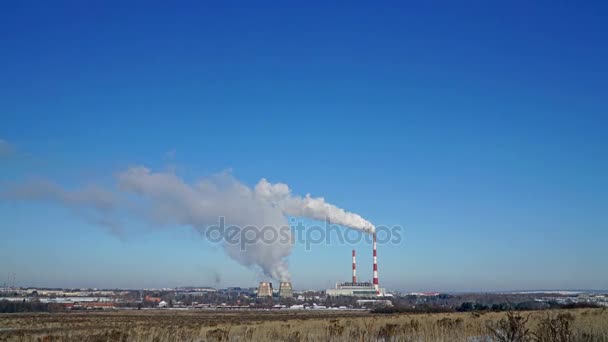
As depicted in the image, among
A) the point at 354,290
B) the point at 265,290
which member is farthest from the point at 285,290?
the point at 354,290

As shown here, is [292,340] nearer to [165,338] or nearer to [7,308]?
[165,338]

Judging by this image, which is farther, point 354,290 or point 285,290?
point 354,290

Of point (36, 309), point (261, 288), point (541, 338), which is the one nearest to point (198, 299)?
point (261, 288)

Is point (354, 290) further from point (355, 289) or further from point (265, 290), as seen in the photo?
point (265, 290)

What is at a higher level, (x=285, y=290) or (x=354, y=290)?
(x=285, y=290)

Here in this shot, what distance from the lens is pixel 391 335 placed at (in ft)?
61.6

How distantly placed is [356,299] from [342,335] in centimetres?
12720

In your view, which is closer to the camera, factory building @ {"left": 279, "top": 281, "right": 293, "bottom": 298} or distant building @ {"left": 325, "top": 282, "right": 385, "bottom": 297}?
factory building @ {"left": 279, "top": 281, "right": 293, "bottom": 298}

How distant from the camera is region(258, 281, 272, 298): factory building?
5802 inches

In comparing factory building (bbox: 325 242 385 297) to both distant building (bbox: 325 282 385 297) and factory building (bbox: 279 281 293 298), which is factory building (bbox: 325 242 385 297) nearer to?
distant building (bbox: 325 282 385 297)

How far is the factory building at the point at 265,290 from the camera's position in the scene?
147m

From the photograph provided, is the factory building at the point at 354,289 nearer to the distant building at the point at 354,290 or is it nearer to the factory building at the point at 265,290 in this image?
the distant building at the point at 354,290

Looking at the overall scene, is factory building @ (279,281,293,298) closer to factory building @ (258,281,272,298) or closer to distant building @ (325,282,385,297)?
factory building @ (258,281,272,298)

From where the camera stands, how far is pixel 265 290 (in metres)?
149
